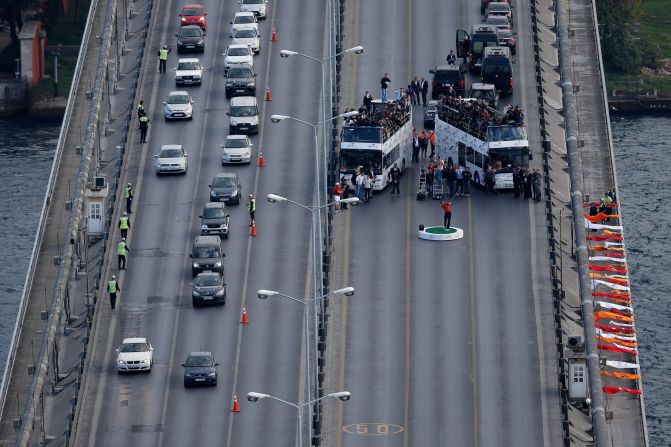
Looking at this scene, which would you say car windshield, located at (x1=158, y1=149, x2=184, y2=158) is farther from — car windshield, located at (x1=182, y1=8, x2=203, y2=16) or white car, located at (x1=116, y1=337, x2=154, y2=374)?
white car, located at (x1=116, y1=337, x2=154, y2=374)

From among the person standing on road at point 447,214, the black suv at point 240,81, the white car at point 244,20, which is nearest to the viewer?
the person standing on road at point 447,214

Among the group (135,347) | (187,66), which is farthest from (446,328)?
(187,66)

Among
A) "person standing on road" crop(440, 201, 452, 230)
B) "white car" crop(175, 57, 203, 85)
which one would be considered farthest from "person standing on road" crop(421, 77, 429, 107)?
"person standing on road" crop(440, 201, 452, 230)

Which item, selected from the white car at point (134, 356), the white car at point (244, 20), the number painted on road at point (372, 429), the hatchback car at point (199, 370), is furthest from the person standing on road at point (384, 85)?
the number painted on road at point (372, 429)

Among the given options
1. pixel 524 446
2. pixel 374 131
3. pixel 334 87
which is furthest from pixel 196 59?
pixel 524 446

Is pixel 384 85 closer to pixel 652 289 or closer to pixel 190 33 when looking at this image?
pixel 190 33

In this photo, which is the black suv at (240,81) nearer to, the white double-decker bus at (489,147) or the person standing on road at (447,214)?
the white double-decker bus at (489,147)
